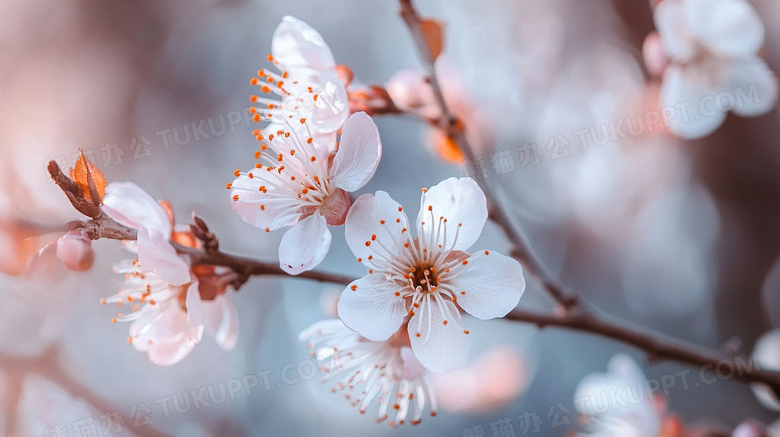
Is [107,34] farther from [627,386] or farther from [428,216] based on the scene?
Answer: [627,386]

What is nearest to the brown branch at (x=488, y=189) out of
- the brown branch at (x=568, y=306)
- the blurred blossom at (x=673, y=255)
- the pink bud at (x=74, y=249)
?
the brown branch at (x=568, y=306)

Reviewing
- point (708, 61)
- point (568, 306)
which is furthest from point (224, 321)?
point (708, 61)

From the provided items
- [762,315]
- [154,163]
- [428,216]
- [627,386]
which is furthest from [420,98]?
[762,315]

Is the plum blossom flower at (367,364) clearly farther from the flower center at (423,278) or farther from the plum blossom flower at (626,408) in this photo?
the plum blossom flower at (626,408)

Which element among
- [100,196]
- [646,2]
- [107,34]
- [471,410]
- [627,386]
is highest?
[107,34]

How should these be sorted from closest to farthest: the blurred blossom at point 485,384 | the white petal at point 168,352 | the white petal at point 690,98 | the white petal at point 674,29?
1. the white petal at point 168,352
2. the white petal at point 674,29
3. the white petal at point 690,98
4. the blurred blossom at point 485,384

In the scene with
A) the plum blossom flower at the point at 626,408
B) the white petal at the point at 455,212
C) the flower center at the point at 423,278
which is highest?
the white petal at the point at 455,212
